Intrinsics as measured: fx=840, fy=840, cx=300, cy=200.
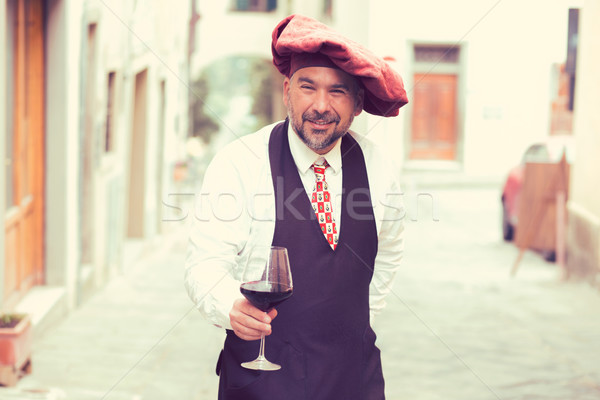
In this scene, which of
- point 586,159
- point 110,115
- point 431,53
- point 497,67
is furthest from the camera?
point 431,53

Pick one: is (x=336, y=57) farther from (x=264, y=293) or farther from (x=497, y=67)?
(x=497, y=67)

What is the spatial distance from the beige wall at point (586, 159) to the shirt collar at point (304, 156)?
18.2 ft

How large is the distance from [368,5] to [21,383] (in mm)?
7346

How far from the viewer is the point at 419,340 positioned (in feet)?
19.1

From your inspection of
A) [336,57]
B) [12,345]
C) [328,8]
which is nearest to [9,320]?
[12,345]

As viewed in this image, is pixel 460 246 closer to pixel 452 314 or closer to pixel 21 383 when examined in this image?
pixel 452 314

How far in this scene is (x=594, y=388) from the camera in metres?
4.77

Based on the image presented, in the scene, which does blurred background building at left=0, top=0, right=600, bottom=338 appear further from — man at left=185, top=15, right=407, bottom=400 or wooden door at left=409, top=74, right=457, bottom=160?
man at left=185, top=15, right=407, bottom=400

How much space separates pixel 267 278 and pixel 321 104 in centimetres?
54

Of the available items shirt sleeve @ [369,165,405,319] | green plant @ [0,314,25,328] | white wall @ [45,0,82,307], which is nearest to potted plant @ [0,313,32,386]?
green plant @ [0,314,25,328]

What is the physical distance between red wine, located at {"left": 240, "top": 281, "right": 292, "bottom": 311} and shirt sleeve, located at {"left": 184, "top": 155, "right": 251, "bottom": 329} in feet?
0.27

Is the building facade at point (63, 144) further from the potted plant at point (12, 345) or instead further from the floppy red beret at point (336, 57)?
the floppy red beret at point (336, 57)

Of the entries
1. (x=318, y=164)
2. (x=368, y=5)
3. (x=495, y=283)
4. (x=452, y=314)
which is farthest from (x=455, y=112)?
(x=318, y=164)

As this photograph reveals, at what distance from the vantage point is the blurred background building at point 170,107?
605 cm
